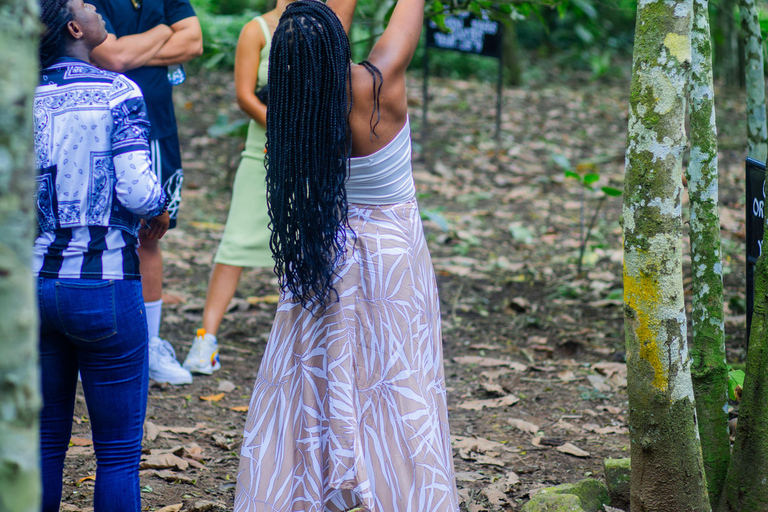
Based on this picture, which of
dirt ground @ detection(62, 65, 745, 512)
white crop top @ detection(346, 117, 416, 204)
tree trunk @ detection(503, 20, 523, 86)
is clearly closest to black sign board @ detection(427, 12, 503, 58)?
dirt ground @ detection(62, 65, 745, 512)

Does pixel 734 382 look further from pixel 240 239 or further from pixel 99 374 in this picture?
pixel 240 239

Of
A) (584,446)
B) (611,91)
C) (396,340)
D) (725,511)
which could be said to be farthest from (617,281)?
(611,91)

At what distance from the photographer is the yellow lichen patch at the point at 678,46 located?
1.95 meters

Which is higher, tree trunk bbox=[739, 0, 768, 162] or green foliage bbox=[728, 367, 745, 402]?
tree trunk bbox=[739, 0, 768, 162]

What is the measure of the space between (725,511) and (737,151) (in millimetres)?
6664

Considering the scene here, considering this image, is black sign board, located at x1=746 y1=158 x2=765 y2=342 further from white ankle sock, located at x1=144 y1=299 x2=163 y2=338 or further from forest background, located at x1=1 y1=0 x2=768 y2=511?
white ankle sock, located at x1=144 y1=299 x2=163 y2=338

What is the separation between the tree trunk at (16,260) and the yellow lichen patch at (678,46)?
61.9 inches

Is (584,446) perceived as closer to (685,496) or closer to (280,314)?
(685,496)

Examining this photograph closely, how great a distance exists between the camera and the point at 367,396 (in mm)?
2123

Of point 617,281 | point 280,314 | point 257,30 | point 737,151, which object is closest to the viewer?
point 280,314

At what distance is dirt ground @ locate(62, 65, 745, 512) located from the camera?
301cm

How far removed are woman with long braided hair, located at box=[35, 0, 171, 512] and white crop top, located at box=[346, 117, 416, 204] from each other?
21.5 inches

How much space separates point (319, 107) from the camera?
199 centimetres

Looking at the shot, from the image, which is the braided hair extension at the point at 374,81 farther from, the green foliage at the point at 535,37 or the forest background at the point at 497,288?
the green foliage at the point at 535,37
